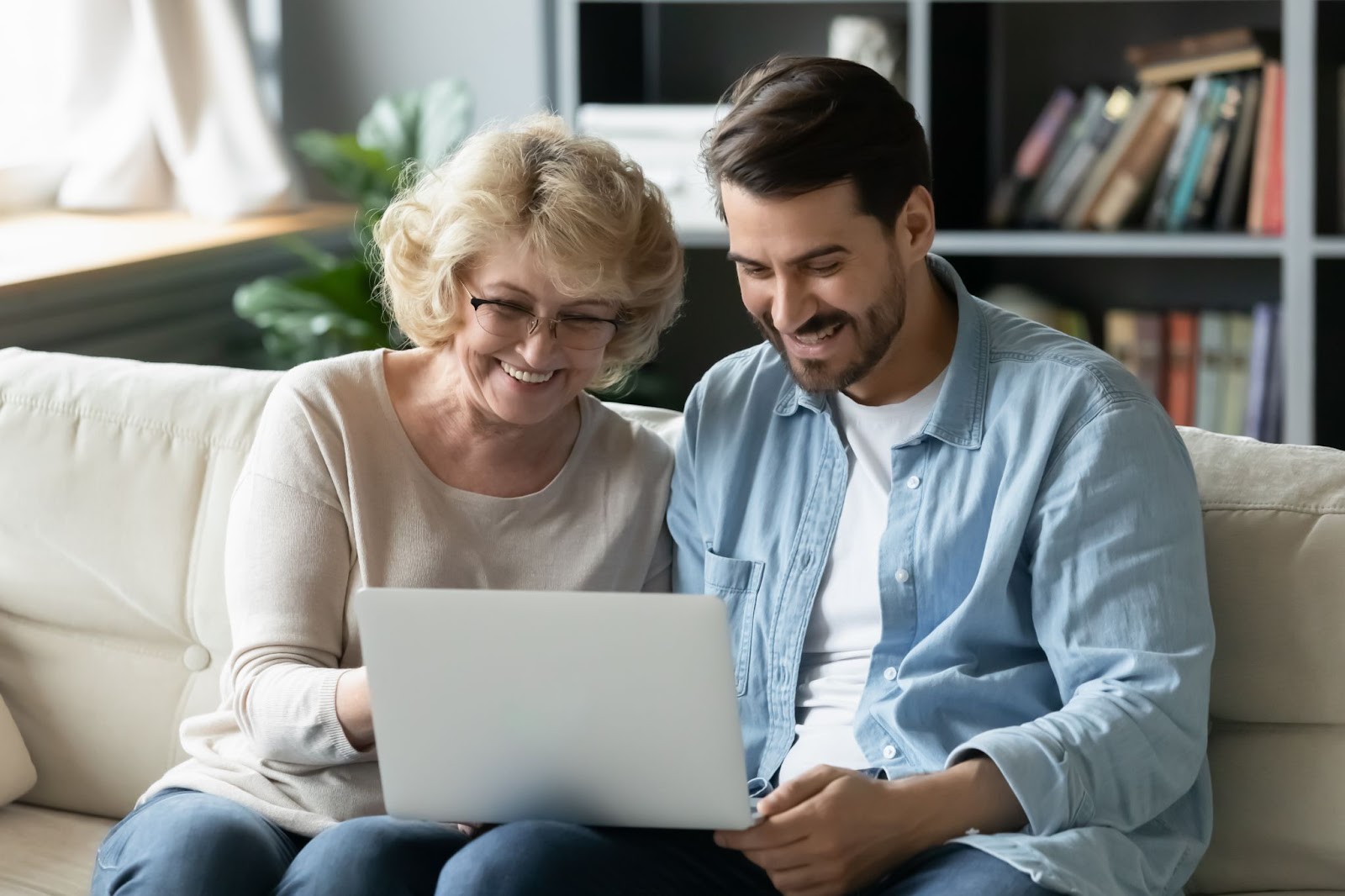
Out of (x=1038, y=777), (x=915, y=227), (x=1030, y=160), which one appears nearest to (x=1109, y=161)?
(x=1030, y=160)

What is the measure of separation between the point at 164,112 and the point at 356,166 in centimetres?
47

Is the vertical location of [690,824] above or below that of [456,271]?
below

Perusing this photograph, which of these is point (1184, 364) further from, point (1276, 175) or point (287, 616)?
point (287, 616)

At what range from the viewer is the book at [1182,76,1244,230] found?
9.36 ft

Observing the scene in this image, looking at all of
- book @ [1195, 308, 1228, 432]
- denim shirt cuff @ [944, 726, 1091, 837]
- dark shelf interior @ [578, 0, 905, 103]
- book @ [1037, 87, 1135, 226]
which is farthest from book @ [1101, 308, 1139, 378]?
denim shirt cuff @ [944, 726, 1091, 837]

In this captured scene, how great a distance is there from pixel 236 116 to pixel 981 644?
90.3 inches

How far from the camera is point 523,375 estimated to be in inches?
60.7

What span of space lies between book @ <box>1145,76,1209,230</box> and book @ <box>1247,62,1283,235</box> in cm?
10

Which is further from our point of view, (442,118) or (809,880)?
(442,118)

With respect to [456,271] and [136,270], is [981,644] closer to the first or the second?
[456,271]

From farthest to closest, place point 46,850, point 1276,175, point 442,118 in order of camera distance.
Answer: point 442,118, point 1276,175, point 46,850

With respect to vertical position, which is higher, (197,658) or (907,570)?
(907,570)

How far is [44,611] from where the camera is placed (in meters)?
1.83

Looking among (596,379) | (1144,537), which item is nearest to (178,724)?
(596,379)
